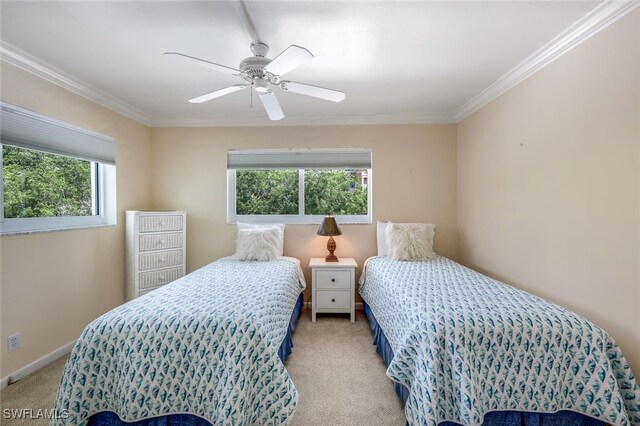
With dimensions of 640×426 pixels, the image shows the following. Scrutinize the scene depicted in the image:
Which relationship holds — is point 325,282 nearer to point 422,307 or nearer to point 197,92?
point 422,307

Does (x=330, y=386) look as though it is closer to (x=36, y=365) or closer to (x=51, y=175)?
(x=36, y=365)

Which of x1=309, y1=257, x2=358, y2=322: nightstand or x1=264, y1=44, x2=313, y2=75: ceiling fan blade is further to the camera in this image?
x1=309, y1=257, x2=358, y2=322: nightstand

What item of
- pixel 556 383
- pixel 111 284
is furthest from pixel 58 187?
pixel 556 383

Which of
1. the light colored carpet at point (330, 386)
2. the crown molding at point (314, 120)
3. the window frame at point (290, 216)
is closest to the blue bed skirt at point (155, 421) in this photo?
the light colored carpet at point (330, 386)

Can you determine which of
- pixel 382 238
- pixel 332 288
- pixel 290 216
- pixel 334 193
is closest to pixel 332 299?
pixel 332 288

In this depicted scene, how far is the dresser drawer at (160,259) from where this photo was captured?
2.85 meters

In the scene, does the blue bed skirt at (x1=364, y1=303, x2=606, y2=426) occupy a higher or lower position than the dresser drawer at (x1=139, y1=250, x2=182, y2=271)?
lower

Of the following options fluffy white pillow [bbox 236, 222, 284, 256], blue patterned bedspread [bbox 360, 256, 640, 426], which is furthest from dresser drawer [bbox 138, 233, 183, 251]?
blue patterned bedspread [bbox 360, 256, 640, 426]

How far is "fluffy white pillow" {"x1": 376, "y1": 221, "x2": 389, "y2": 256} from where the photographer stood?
319cm

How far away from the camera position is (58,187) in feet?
7.79

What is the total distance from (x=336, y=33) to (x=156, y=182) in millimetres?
2839

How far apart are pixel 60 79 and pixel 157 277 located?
198 cm

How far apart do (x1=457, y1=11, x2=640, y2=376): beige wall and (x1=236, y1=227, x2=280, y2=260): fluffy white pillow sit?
7.33 feet

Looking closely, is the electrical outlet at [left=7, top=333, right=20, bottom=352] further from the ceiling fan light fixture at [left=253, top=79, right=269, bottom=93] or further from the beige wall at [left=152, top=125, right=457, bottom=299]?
the ceiling fan light fixture at [left=253, top=79, right=269, bottom=93]
